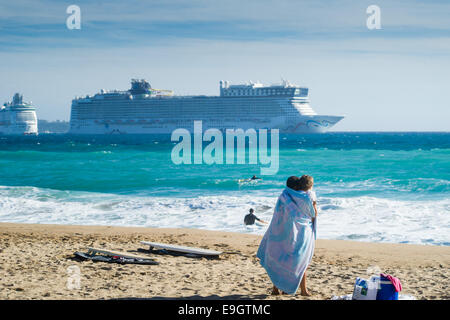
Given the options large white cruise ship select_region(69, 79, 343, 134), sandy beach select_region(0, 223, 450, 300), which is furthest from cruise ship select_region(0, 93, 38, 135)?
sandy beach select_region(0, 223, 450, 300)

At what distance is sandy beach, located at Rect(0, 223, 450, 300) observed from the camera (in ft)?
17.5

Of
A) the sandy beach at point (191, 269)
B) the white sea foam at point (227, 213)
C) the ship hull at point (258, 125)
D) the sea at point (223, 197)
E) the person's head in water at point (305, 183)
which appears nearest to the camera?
the person's head in water at point (305, 183)

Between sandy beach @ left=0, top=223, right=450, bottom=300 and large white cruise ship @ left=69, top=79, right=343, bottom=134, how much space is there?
88.2 m

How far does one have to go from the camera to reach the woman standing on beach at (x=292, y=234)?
4723mm

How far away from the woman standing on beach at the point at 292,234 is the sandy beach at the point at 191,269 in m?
0.37

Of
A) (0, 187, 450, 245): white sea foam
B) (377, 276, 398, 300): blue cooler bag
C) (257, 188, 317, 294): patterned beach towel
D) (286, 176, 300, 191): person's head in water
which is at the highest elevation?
(286, 176, 300, 191): person's head in water

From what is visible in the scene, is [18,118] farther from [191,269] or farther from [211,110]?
[191,269]

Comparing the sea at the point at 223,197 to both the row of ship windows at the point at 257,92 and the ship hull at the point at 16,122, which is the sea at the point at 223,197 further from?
the ship hull at the point at 16,122

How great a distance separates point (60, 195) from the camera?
18172 millimetres

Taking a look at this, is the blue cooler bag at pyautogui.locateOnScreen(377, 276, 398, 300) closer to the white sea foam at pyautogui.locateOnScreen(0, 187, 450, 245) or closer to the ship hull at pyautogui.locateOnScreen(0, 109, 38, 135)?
the white sea foam at pyautogui.locateOnScreen(0, 187, 450, 245)

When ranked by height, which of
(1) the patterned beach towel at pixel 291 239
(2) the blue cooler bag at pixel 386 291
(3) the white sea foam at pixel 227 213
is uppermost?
(1) the patterned beach towel at pixel 291 239

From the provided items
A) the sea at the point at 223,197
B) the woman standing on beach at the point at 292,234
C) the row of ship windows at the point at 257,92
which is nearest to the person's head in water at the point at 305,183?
the woman standing on beach at the point at 292,234

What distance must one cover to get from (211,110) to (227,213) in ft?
282
